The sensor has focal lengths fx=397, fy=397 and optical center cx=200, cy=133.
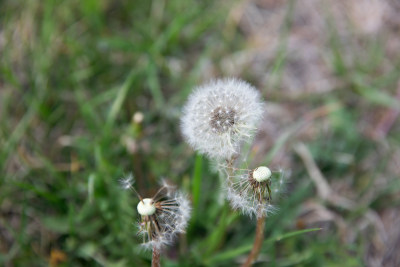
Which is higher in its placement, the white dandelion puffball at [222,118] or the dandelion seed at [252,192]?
the white dandelion puffball at [222,118]

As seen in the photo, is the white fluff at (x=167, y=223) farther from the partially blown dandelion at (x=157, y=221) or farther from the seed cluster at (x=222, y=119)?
the seed cluster at (x=222, y=119)

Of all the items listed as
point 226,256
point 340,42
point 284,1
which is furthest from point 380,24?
point 226,256

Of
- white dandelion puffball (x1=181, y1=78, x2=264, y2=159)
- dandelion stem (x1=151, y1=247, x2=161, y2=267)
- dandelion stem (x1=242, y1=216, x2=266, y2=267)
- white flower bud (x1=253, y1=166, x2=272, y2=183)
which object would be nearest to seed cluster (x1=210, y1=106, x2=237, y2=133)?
white dandelion puffball (x1=181, y1=78, x2=264, y2=159)

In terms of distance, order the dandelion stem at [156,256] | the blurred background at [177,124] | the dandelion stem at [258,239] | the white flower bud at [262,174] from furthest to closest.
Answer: the blurred background at [177,124]
the dandelion stem at [258,239]
the dandelion stem at [156,256]
the white flower bud at [262,174]

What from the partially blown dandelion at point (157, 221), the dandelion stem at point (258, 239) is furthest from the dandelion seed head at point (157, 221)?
the dandelion stem at point (258, 239)

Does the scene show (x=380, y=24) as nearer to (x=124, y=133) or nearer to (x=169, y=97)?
(x=169, y=97)

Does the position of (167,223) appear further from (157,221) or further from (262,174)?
(262,174)
